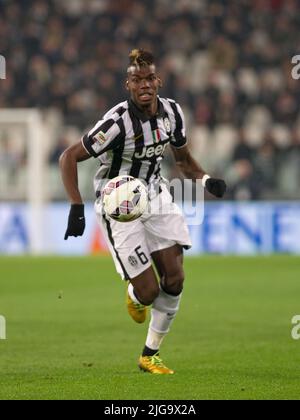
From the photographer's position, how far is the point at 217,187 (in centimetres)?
776

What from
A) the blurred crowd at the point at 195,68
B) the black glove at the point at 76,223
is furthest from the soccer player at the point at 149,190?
the blurred crowd at the point at 195,68

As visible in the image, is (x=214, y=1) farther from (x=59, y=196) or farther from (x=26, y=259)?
(x=26, y=259)

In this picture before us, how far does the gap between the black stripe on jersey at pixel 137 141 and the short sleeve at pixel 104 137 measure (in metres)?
0.10

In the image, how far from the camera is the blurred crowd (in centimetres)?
2055

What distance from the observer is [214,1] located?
24.0 m

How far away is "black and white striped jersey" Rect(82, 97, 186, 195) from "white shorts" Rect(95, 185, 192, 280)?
244mm

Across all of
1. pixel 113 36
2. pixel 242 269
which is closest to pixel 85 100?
pixel 113 36

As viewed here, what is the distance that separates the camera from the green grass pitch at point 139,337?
6.77m

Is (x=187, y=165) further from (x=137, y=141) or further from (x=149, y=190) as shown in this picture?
(x=137, y=141)

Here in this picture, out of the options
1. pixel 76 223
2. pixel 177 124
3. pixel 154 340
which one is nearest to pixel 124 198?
pixel 76 223

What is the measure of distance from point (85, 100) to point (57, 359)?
1498 centimetres

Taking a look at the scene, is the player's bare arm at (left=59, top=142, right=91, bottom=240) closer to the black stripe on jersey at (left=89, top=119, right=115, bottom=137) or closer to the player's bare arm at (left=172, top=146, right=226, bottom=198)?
the black stripe on jersey at (left=89, top=119, right=115, bottom=137)

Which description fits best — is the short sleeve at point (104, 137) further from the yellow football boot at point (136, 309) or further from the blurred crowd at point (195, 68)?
the blurred crowd at point (195, 68)

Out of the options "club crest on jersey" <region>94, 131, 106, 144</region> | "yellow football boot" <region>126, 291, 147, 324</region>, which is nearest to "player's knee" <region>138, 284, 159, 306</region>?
"yellow football boot" <region>126, 291, 147, 324</region>
